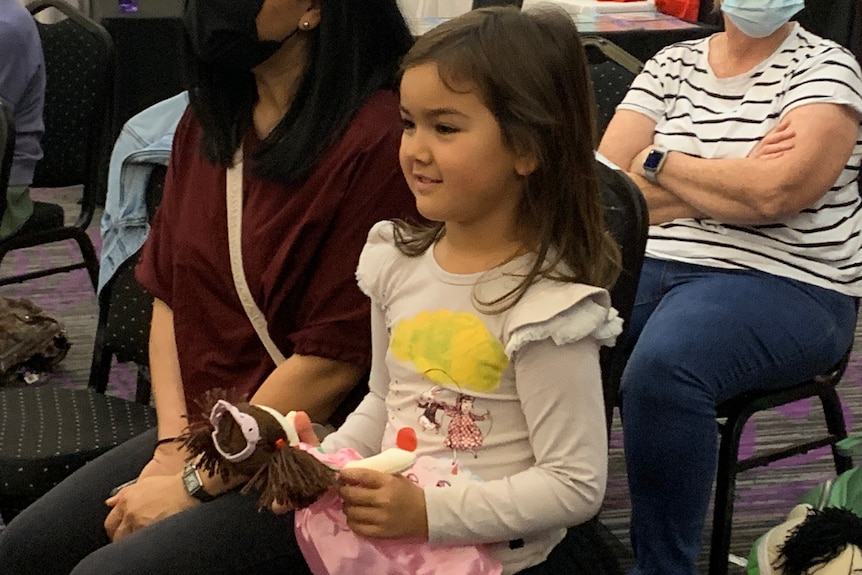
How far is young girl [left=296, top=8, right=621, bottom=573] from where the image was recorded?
110 centimetres

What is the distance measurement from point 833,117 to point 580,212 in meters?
0.81

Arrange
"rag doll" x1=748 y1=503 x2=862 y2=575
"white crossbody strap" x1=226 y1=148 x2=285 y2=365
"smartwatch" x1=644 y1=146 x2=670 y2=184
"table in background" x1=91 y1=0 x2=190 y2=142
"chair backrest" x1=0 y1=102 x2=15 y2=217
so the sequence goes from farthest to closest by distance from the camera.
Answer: "table in background" x1=91 y1=0 x2=190 y2=142, "chair backrest" x1=0 y1=102 x2=15 y2=217, "smartwatch" x1=644 y1=146 x2=670 y2=184, "rag doll" x1=748 y1=503 x2=862 y2=575, "white crossbody strap" x1=226 y1=148 x2=285 y2=365

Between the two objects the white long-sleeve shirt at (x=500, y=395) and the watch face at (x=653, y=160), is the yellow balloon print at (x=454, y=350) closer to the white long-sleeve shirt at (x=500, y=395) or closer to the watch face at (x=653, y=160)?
the white long-sleeve shirt at (x=500, y=395)

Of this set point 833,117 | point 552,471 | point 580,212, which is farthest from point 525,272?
point 833,117

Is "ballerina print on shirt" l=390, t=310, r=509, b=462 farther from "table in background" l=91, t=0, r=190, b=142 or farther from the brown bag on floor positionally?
"table in background" l=91, t=0, r=190, b=142

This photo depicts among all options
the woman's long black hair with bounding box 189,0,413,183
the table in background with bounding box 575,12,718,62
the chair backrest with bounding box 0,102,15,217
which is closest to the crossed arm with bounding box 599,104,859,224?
the woman's long black hair with bounding box 189,0,413,183

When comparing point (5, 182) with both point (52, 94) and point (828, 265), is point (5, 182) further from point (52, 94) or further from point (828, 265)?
point (828, 265)

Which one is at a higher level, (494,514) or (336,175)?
(336,175)

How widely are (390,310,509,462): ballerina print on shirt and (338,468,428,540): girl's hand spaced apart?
0.09 m

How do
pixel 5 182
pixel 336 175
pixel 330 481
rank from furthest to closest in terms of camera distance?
pixel 5 182
pixel 336 175
pixel 330 481

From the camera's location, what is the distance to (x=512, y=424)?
1.15 meters

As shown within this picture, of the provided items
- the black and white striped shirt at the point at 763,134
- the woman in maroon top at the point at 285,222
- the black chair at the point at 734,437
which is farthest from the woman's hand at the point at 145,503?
the black and white striped shirt at the point at 763,134

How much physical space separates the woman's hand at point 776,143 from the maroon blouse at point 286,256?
0.73 metres

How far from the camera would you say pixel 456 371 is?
1.15 m
